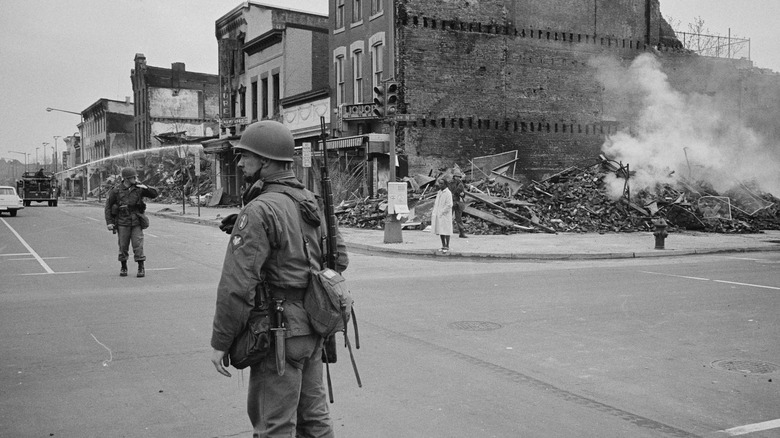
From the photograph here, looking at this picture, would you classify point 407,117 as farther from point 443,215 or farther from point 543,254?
point 543,254

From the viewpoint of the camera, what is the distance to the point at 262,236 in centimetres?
330

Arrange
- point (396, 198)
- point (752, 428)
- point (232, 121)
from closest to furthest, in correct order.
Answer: point (752, 428)
point (396, 198)
point (232, 121)

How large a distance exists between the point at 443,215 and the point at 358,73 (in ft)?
49.7

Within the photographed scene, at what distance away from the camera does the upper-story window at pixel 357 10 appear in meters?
30.0

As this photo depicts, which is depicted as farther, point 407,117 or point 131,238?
point 407,117

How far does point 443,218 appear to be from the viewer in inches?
650

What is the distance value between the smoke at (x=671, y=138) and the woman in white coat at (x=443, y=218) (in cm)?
981

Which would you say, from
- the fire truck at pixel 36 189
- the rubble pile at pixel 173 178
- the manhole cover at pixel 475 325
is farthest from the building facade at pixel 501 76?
the fire truck at pixel 36 189

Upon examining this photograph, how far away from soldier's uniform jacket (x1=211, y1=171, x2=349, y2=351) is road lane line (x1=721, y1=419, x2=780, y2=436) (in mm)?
2924

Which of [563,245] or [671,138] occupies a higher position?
[671,138]

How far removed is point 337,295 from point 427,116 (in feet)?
82.2

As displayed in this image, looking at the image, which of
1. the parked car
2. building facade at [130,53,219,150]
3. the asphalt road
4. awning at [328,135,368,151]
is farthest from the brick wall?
building facade at [130,53,219,150]

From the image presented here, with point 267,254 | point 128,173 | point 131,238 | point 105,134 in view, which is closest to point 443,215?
point 131,238

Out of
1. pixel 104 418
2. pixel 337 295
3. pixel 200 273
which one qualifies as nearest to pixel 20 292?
pixel 200 273
